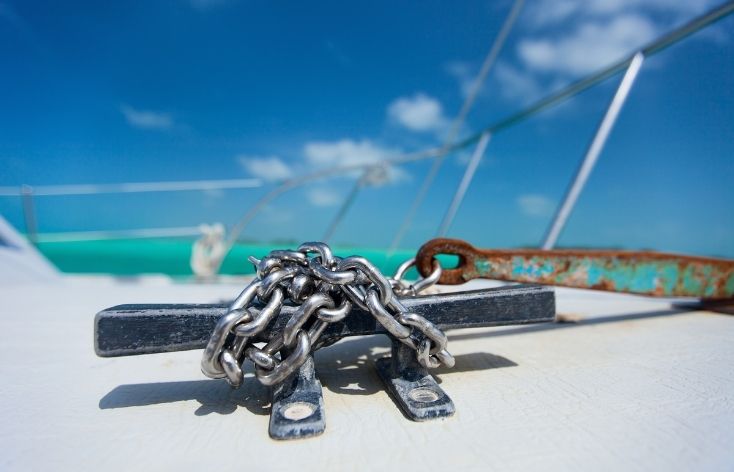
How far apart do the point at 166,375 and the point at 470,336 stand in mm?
Result: 897

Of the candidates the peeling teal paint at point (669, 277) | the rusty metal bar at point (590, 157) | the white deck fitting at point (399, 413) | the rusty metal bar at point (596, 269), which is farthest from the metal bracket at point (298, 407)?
the rusty metal bar at point (590, 157)

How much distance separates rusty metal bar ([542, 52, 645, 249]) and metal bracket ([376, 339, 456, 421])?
1657 millimetres

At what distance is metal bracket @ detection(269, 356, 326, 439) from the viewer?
623 mm

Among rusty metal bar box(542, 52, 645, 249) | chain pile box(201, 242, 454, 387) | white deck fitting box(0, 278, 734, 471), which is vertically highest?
rusty metal bar box(542, 52, 645, 249)

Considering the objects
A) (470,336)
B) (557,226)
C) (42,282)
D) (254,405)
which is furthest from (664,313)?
(42,282)

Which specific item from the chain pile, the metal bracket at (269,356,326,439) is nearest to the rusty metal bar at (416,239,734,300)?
the chain pile

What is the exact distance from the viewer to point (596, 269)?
3.85 feet

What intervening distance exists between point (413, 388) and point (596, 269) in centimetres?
76

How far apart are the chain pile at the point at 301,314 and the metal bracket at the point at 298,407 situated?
0.05m

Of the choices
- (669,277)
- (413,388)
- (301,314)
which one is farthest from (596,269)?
(301,314)

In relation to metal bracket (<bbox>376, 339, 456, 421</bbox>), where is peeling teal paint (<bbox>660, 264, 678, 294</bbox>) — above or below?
above

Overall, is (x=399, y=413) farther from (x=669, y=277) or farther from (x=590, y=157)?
(x=590, y=157)

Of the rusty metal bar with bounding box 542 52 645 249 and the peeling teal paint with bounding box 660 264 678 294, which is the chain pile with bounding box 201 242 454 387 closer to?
the peeling teal paint with bounding box 660 264 678 294

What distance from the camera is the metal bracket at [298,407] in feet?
2.04
